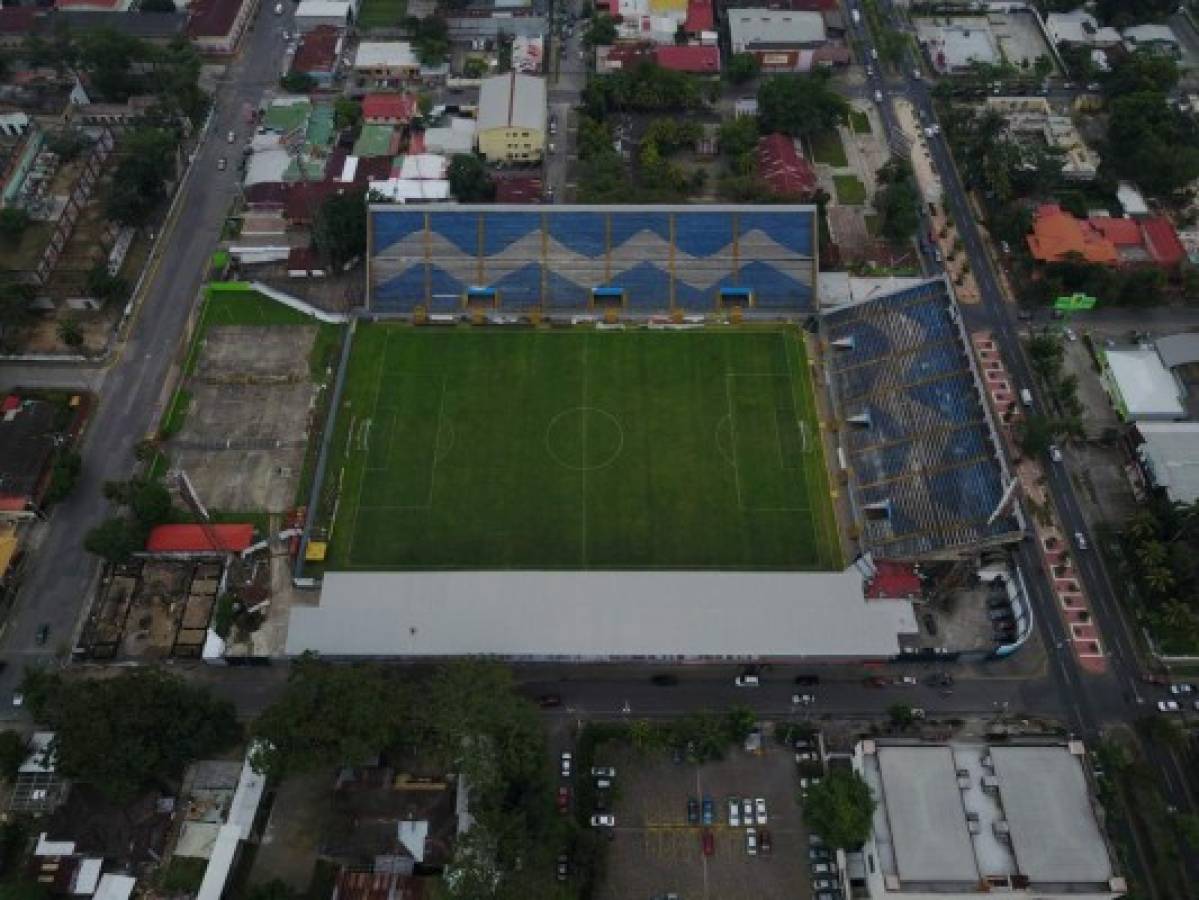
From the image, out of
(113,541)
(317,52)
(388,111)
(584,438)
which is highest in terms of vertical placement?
(317,52)

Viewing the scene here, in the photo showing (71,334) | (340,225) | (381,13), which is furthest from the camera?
(381,13)

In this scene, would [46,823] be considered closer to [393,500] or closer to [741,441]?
[393,500]

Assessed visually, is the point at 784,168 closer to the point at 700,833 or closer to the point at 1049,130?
the point at 1049,130

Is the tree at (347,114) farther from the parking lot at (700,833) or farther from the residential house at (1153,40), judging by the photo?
the residential house at (1153,40)

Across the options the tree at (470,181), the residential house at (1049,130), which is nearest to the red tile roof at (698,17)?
the residential house at (1049,130)

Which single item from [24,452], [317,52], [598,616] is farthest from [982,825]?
[317,52]

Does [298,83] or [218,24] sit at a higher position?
[218,24]

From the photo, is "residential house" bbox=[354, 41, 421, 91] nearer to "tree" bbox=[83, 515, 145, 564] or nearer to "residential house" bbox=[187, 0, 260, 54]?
"residential house" bbox=[187, 0, 260, 54]

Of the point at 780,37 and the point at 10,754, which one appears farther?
the point at 780,37
